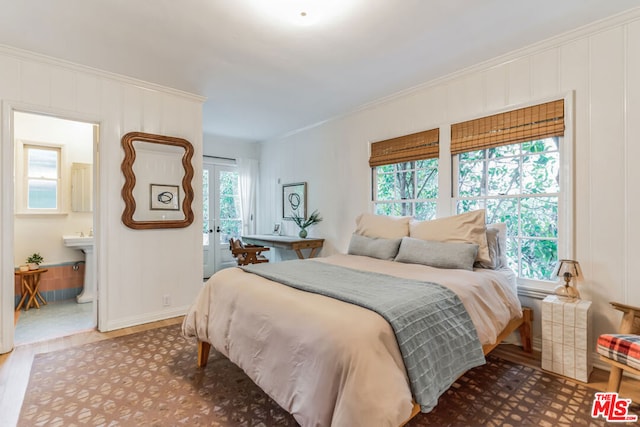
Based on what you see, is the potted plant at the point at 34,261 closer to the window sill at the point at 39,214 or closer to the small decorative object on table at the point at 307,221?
the window sill at the point at 39,214

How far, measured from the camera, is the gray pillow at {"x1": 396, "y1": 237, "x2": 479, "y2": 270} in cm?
252

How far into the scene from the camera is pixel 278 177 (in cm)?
569

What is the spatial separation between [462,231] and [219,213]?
427 centimetres

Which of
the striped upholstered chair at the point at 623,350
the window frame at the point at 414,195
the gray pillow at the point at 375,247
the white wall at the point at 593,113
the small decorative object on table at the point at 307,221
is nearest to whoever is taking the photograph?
the striped upholstered chair at the point at 623,350

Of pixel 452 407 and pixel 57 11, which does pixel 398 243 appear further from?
pixel 57 11

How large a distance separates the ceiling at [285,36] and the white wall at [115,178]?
19cm

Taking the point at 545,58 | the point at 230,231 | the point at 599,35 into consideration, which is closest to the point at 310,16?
the point at 545,58

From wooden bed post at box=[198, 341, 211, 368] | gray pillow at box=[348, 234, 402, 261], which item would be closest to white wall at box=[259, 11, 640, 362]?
gray pillow at box=[348, 234, 402, 261]

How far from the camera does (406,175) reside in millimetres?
3721

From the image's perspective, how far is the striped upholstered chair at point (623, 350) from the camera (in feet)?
5.62

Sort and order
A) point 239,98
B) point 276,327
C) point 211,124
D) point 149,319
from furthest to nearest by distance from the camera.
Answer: point 211,124 → point 239,98 → point 149,319 → point 276,327

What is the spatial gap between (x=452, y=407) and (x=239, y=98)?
12.1 feet

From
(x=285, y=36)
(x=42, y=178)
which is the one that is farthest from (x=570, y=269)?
(x=42, y=178)

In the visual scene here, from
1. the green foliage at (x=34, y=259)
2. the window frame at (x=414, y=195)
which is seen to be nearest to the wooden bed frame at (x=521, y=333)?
the window frame at (x=414, y=195)
